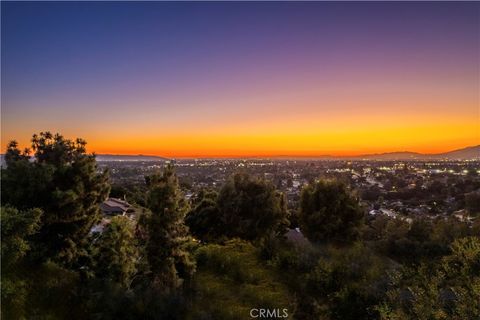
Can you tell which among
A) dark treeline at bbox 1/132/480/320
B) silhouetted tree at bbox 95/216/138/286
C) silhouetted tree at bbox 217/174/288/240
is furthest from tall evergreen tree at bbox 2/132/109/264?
silhouetted tree at bbox 217/174/288/240

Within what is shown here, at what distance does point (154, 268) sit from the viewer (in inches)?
509

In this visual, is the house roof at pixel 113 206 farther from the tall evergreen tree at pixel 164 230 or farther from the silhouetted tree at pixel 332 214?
the tall evergreen tree at pixel 164 230

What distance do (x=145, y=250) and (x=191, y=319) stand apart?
322 cm

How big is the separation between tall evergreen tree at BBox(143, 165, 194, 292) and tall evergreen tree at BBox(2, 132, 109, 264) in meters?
1.82

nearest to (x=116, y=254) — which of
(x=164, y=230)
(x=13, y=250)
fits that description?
(x=164, y=230)

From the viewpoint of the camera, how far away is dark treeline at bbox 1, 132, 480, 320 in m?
9.84

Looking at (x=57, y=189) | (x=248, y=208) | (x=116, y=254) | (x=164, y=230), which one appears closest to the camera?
(x=57, y=189)

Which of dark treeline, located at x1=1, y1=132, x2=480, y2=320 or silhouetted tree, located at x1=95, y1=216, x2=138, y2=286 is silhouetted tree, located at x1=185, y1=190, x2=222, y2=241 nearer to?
dark treeline, located at x1=1, y1=132, x2=480, y2=320

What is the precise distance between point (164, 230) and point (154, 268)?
1344mm

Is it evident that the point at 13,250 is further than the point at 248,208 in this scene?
No

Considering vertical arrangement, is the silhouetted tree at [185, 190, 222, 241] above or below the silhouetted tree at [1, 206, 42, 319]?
below

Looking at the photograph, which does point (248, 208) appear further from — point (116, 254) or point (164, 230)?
point (116, 254)

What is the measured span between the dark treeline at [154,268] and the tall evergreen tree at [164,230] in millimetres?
34

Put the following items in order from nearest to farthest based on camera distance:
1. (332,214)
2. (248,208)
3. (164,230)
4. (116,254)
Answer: (116,254) < (164,230) < (248,208) < (332,214)
